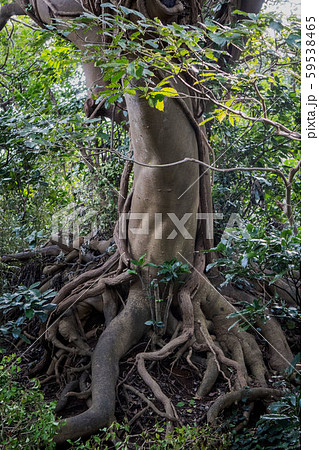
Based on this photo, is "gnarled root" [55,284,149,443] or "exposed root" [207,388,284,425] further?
"exposed root" [207,388,284,425]

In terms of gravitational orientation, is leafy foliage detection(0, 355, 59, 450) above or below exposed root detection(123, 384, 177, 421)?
above

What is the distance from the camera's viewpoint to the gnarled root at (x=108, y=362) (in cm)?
278

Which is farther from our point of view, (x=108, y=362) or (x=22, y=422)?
(x=108, y=362)

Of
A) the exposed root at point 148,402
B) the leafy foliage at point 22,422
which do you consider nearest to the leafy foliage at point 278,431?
the exposed root at point 148,402

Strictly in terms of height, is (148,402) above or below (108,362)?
below

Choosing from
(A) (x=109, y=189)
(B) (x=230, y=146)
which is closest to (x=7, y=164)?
(A) (x=109, y=189)

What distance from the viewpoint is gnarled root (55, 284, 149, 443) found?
2.78 metres

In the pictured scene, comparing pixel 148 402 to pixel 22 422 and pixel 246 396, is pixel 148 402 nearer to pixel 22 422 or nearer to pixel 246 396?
pixel 246 396

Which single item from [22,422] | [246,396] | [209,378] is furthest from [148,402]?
[22,422]

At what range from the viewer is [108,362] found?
3287 millimetres

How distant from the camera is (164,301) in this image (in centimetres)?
377

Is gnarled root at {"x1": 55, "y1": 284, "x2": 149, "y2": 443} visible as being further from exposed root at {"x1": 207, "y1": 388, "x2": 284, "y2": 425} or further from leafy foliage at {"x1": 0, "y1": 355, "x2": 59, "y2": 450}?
exposed root at {"x1": 207, "y1": 388, "x2": 284, "y2": 425}

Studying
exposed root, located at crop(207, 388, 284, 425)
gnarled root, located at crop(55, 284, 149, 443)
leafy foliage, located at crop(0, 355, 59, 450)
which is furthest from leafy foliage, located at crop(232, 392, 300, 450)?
leafy foliage, located at crop(0, 355, 59, 450)

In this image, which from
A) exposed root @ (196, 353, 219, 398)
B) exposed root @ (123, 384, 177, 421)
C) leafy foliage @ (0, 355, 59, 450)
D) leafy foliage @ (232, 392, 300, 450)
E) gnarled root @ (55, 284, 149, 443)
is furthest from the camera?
exposed root @ (196, 353, 219, 398)
